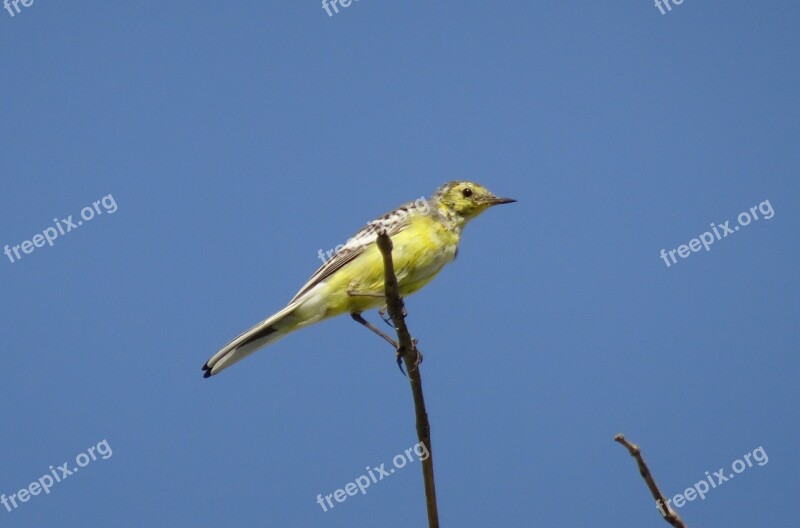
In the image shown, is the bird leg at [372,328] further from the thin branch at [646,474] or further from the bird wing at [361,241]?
the thin branch at [646,474]

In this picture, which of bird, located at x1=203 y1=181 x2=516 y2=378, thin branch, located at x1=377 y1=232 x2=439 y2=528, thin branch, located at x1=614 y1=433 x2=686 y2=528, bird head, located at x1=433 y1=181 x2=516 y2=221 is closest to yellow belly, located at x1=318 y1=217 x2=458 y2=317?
bird, located at x1=203 y1=181 x2=516 y2=378

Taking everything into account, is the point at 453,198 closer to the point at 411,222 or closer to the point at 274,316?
the point at 411,222

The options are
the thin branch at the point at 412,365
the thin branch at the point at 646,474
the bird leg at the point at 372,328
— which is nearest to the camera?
the thin branch at the point at 646,474

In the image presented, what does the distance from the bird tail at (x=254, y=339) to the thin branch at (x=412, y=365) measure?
6.61ft

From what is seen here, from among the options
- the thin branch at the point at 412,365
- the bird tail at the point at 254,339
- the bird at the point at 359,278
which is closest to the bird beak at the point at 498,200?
the bird at the point at 359,278

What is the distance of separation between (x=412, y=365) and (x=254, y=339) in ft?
8.22

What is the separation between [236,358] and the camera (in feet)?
25.2

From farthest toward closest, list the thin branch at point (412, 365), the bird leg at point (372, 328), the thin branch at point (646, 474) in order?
the bird leg at point (372, 328), the thin branch at point (412, 365), the thin branch at point (646, 474)

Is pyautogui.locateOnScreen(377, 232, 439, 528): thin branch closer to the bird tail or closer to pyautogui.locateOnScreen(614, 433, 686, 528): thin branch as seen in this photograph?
pyautogui.locateOnScreen(614, 433, 686, 528): thin branch

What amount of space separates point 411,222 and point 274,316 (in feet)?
5.62

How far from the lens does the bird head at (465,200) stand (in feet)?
29.7

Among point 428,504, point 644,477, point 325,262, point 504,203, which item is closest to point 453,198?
point 504,203

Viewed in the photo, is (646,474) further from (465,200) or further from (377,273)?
(465,200)

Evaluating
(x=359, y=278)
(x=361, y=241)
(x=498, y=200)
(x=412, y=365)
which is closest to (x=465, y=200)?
(x=498, y=200)
